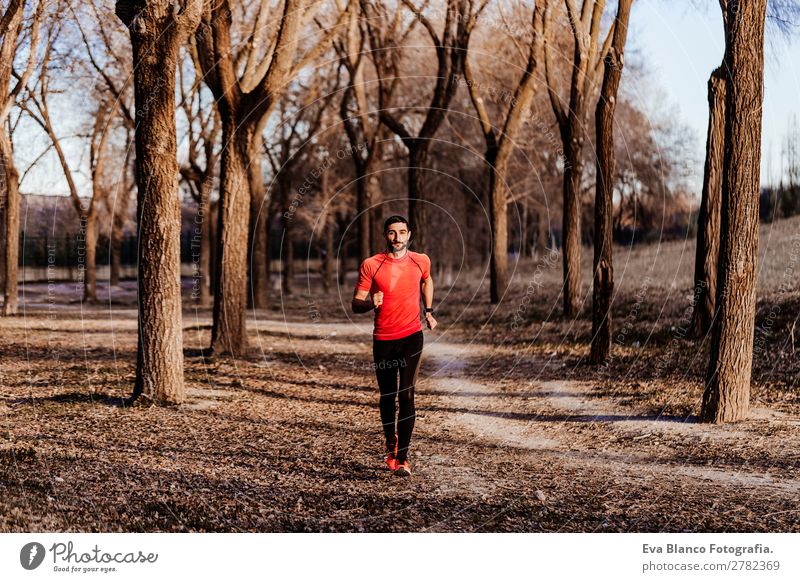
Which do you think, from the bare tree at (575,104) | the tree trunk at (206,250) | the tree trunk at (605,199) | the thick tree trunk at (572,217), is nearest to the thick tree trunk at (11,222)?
the tree trunk at (206,250)

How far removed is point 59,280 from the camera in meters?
47.5

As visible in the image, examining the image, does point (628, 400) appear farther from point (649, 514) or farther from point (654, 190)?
point (654, 190)

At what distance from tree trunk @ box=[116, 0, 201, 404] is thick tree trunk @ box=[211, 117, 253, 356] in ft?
14.7

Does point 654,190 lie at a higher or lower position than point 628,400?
higher

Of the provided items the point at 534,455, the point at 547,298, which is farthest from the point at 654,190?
the point at 534,455

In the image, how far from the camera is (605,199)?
15352mm

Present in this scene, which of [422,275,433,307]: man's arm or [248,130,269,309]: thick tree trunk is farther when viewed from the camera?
[248,130,269,309]: thick tree trunk

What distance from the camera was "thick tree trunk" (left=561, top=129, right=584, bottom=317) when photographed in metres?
20.0

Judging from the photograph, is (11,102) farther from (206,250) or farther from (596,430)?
(206,250)

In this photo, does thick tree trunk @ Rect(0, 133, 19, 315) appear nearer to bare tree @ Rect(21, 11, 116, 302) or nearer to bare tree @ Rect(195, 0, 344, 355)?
bare tree @ Rect(21, 11, 116, 302)

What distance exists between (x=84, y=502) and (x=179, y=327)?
4736 millimetres

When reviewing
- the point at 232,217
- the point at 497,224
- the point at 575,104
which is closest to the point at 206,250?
the point at 497,224
